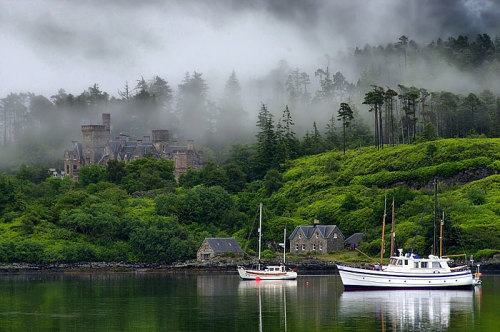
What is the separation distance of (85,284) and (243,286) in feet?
63.1

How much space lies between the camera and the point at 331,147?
19175 cm

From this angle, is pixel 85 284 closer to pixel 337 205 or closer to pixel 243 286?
pixel 243 286

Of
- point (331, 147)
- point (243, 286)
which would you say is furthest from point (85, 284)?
point (331, 147)

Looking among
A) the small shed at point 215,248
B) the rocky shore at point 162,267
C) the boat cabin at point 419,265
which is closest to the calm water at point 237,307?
the boat cabin at point 419,265

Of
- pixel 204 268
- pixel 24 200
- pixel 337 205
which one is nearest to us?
pixel 204 268

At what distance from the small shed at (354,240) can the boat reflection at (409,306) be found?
131ft

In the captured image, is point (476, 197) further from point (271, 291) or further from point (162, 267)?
point (271, 291)

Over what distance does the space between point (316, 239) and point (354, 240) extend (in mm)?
5586

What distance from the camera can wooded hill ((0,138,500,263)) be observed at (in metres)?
135

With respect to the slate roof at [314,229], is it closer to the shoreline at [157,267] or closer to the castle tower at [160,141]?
the shoreline at [157,267]

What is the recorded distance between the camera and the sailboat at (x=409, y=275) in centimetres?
9644

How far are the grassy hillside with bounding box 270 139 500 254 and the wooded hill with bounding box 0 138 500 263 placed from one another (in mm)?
171

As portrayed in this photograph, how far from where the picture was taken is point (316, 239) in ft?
457

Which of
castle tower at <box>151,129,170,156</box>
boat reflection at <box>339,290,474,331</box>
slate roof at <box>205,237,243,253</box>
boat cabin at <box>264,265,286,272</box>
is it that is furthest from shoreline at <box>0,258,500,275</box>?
castle tower at <box>151,129,170,156</box>
